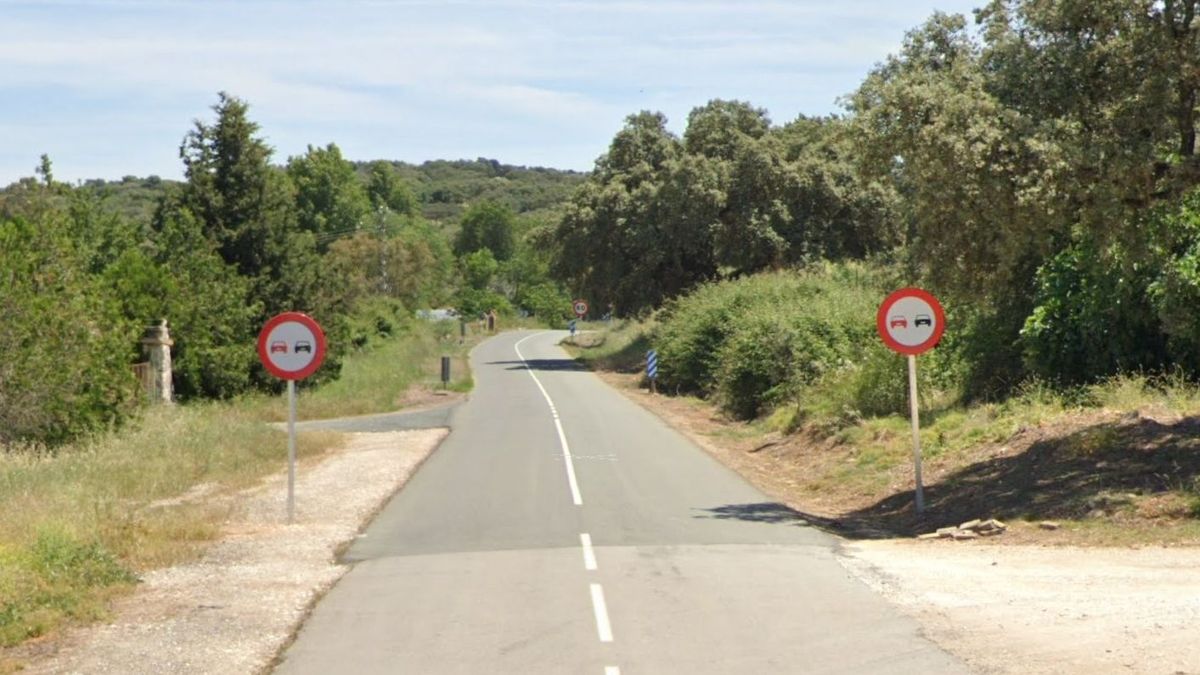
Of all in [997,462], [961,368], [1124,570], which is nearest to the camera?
[1124,570]

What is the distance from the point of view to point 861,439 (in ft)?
81.4

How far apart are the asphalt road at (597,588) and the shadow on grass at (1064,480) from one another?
5.41 ft

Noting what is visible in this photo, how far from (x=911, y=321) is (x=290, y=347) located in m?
7.68

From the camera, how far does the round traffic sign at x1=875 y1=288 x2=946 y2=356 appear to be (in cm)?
1781

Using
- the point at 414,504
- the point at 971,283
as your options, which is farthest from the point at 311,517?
the point at 971,283

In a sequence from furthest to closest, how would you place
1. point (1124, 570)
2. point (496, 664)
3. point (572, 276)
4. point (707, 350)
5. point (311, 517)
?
point (572, 276)
point (707, 350)
point (311, 517)
point (1124, 570)
point (496, 664)

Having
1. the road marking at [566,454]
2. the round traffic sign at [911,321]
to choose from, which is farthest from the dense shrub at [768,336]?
the round traffic sign at [911,321]

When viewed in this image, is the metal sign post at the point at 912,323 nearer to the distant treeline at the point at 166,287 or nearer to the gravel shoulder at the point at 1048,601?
the gravel shoulder at the point at 1048,601

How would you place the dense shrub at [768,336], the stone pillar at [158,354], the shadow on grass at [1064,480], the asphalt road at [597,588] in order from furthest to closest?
the stone pillar at [158,354] → the dense shrub at [768,336] → the shadow on grass at [1064,480] → the asphalt road at [597,588]

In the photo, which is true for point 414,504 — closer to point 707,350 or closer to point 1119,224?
point 1119,224

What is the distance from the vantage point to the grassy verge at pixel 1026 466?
15094 mm

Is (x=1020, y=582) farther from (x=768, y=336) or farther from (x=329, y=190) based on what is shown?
(x=329, y=190)

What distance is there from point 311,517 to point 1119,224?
408 inches

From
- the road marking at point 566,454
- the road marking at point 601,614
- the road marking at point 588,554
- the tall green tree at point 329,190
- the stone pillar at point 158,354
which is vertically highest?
the tall green tree at point 329,190
